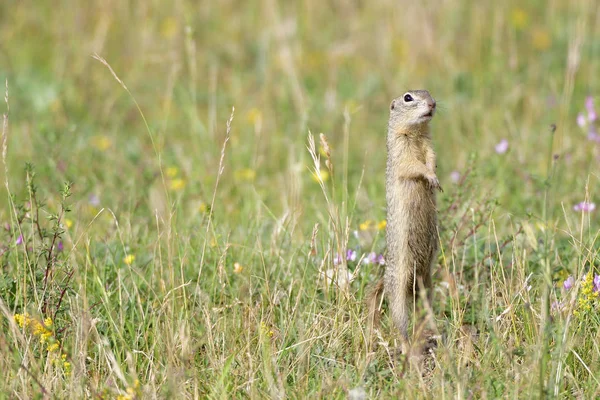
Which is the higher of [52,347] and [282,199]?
[282,199]

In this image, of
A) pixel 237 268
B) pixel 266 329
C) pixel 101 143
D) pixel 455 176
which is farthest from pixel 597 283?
pixel 101 143

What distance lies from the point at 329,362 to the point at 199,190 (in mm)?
2189

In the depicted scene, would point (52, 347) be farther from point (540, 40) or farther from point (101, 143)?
point (540, 40)

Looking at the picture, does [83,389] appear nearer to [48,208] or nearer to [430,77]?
[48,208]

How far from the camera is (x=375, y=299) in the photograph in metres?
3.86

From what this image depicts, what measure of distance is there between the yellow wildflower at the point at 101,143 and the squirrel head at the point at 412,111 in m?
3.07

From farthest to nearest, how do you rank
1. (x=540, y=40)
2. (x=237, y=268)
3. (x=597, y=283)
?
(x=540, y=40) → (x=237, y=268) → (x=597, y=283)

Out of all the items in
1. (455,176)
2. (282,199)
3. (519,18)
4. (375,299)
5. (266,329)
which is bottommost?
(266,329)

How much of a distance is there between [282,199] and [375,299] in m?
1.84

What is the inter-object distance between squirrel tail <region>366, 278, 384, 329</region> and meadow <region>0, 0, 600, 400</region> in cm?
9

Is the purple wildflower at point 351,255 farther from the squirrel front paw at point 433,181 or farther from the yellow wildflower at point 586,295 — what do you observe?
the yellow wildflower at point 586,295

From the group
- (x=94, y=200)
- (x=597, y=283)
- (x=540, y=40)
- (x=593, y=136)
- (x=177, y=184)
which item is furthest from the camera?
(x=540, y=40)

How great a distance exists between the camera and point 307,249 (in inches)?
167

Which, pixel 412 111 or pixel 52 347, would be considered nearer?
pixel 52 347
